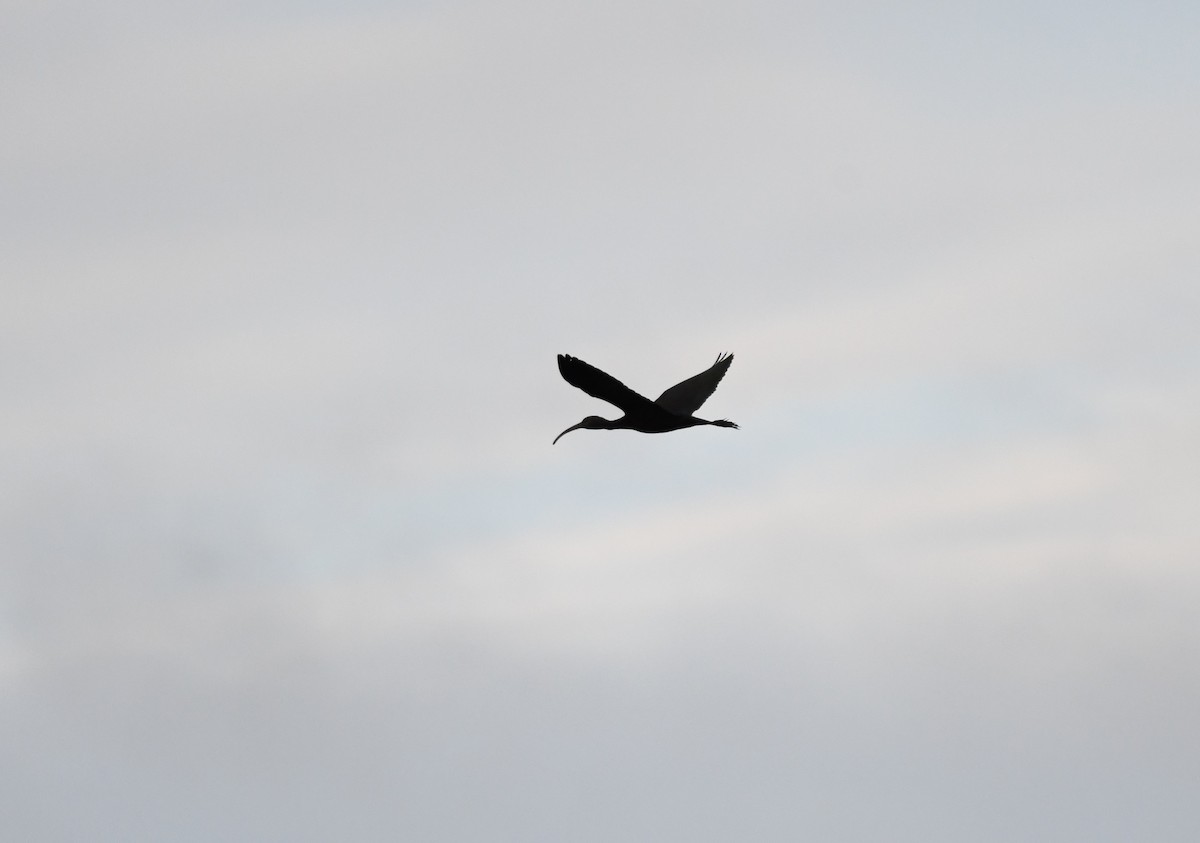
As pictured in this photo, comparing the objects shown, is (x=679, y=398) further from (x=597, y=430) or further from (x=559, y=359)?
(x=559, y=359)

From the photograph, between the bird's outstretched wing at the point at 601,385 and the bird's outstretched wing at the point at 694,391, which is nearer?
the bird's outstretched wing at the point at 601,385

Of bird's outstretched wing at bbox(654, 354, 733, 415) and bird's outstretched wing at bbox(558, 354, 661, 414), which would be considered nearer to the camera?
bird's outstretched wing at bbox(558, 354, 661, 414)

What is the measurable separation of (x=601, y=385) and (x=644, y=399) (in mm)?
1080

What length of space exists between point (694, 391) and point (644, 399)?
22.4 feet

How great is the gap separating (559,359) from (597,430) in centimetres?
531

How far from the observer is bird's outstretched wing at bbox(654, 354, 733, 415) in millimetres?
47812

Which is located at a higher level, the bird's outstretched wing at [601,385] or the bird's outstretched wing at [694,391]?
the bird's outstretched wing at [694,391]

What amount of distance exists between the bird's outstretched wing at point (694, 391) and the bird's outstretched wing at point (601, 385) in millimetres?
3319

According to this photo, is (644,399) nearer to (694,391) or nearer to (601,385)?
(601,385)

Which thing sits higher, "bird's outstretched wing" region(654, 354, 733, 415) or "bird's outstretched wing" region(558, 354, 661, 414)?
"bird's outstretched wing" region(654, 354, 733, 415)

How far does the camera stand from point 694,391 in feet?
161

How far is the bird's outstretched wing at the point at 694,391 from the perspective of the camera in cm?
4781

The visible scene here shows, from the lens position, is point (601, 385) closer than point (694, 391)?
Yes

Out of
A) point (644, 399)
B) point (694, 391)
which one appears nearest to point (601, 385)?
point (644, 399)
